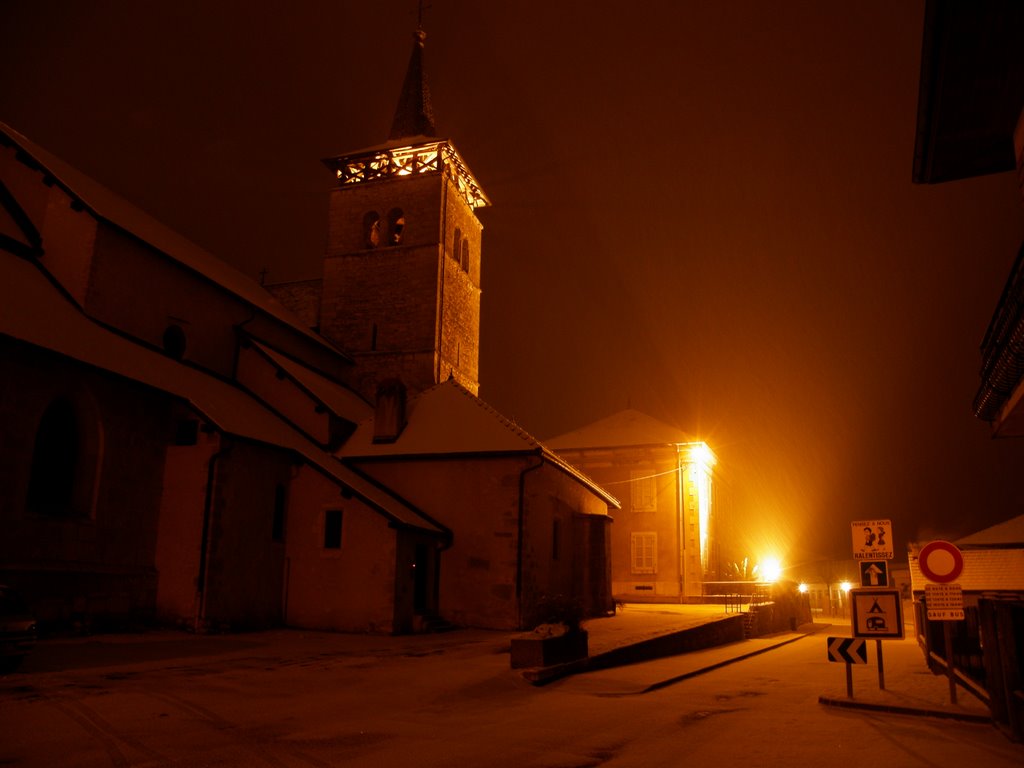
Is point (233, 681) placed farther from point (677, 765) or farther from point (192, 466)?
point (192, 466)

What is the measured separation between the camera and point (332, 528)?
21.6m

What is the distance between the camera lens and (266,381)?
26250 mm

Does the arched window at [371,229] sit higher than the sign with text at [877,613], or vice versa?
the arched window at [371,229]

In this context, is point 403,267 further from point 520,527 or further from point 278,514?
point 520,527

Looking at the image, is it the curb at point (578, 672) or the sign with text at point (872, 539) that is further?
the curb at point (578, 672)

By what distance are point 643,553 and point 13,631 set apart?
30775 millimetres

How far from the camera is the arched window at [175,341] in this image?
24.2m

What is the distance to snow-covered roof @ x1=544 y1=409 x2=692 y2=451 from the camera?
40281 mm

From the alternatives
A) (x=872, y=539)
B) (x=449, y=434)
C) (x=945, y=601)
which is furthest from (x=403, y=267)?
(x=945, y=601)

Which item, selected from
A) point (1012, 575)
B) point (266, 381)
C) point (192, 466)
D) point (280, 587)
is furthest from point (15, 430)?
point (1012, 575)

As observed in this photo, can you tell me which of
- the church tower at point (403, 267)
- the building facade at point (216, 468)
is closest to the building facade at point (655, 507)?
the church tower at point (403, 267)

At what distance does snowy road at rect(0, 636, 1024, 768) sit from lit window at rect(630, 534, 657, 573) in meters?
24.4

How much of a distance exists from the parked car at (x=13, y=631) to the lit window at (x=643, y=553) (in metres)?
30.2

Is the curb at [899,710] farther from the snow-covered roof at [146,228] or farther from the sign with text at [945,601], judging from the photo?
the snow-covered roof at [146,228]
